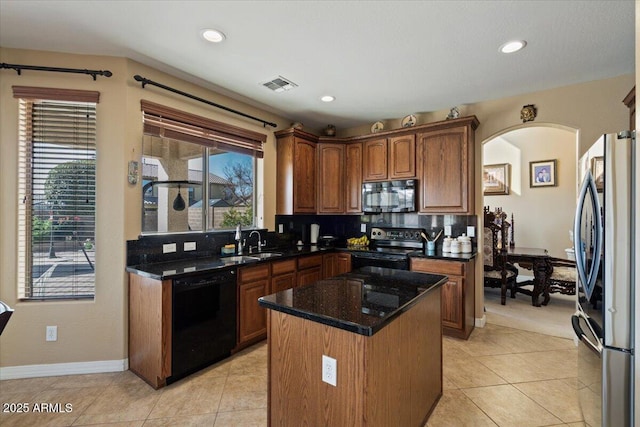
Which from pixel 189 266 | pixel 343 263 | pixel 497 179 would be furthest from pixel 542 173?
pixel 189 266

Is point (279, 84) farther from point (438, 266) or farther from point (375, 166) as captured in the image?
point (438, 266)

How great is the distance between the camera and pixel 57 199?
2.58 metres

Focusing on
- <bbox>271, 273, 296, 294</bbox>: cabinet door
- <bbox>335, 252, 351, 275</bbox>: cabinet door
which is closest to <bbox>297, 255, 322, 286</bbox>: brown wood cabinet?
<bbox>271, 273, 296, 294</bbox>: cabinet door

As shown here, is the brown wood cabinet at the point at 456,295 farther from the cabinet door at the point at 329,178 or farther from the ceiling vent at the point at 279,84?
the ceiling vent at the point at 279,84

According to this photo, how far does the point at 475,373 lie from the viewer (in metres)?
2.60

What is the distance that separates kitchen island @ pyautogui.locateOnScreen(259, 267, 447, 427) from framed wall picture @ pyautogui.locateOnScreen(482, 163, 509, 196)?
5.21 meters

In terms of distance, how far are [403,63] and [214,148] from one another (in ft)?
7.25

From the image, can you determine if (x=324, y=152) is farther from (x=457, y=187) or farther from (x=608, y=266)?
(x=608, y=266)

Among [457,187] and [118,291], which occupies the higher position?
[457,187]

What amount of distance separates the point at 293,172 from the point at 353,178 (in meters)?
0.91

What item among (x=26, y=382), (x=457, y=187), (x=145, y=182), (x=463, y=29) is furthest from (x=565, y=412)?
(x=26, y=382)

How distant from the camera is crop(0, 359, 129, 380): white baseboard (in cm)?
247

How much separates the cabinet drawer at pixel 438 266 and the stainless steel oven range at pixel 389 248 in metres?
0.12

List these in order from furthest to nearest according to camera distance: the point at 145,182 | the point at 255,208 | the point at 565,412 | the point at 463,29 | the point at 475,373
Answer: the point at 255,208
the point at 145,182
the point at 475,373
the point at 463,29
the point at 565,412
